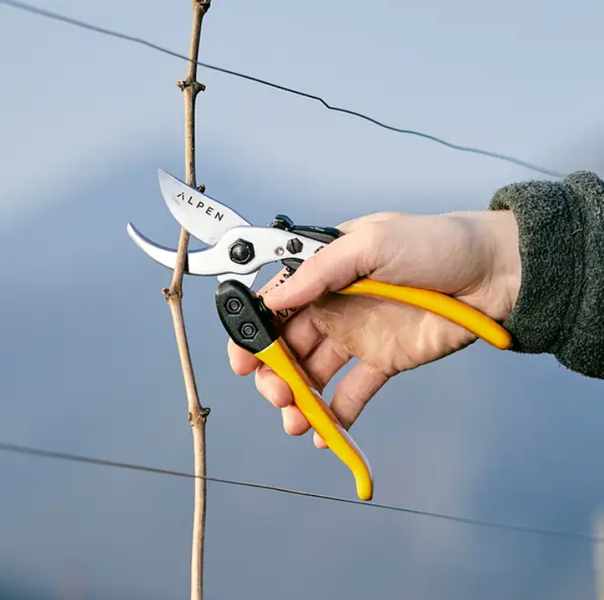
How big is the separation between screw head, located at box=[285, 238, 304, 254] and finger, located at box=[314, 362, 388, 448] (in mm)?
301

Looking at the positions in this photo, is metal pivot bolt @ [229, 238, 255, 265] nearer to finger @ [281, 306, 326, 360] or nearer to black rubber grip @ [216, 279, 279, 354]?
black rubber grip @ [216, 279, 279, 354]

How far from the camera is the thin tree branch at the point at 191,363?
1002 millimetres

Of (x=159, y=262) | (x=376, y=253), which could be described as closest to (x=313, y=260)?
(x=376, y=253)

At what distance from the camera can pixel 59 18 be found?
3.05 feet

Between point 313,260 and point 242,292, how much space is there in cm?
11

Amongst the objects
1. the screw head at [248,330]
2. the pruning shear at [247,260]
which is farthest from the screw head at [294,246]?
the screw head at [248,330]

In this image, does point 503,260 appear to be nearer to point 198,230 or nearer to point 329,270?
point 329,270

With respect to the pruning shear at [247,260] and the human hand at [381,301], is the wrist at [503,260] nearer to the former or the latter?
the human hand at [381,301]

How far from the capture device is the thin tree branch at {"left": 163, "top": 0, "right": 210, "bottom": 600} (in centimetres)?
100

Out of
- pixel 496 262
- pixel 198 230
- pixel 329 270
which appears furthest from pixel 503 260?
pixel 198 230

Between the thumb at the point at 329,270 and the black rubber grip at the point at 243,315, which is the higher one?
the thumb at the point at 329,270

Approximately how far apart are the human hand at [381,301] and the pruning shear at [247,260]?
29mm

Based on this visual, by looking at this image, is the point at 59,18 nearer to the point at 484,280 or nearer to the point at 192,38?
the point at 192,38

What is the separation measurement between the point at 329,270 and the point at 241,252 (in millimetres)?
130
